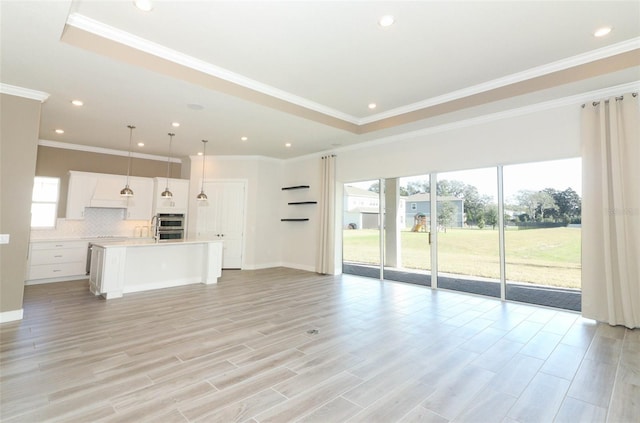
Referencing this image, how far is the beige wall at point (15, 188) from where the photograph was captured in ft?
12.9

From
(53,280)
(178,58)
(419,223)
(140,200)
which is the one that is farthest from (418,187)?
(53,280)

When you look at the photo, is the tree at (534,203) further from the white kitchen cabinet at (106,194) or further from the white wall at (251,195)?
the white kitchen cabinet at (106,194)

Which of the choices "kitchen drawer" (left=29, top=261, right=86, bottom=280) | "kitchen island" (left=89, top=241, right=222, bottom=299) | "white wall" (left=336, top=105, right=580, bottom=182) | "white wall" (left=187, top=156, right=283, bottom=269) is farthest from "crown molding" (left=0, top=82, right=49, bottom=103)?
"white wall" (left=336, top=105, right=580, bottom=182)

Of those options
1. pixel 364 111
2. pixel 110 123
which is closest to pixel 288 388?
pixel 364 111

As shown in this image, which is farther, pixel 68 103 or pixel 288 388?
pixel 68 103

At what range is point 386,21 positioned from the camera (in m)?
3.07

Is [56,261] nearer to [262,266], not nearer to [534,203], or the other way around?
[262,266]

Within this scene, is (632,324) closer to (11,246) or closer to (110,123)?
(11,246)

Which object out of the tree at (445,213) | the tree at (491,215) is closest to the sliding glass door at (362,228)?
the tree at (445,213)

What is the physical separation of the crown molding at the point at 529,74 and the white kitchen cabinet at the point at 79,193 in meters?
7.04

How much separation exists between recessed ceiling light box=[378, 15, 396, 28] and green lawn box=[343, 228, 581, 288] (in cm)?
396

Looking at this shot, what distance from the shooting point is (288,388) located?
95.3 inches

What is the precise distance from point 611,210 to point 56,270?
989cm

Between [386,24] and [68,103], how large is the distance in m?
4.97
